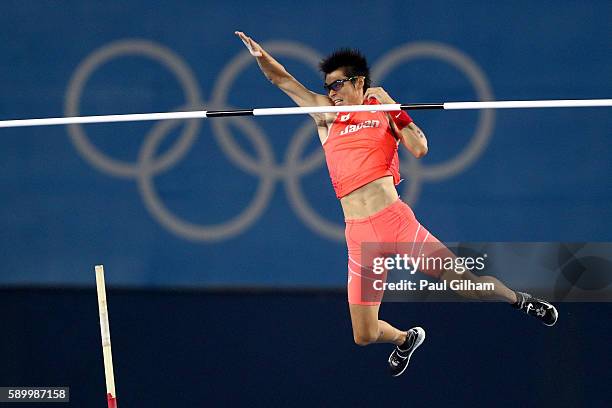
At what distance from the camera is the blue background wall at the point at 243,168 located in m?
8.07

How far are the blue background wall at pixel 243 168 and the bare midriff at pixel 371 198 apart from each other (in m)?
1.91

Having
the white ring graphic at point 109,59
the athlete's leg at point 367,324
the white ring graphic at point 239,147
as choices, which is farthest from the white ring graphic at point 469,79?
the athlete's leg at point 367,324

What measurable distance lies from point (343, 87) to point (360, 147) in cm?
41

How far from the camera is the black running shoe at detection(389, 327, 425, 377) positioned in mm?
6234

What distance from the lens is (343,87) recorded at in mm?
5863

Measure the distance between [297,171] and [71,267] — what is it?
2538 millimetres

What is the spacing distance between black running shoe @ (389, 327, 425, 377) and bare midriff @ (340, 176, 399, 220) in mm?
956

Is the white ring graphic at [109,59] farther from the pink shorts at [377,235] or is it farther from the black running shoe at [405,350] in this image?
the black running shoe at [405,350]

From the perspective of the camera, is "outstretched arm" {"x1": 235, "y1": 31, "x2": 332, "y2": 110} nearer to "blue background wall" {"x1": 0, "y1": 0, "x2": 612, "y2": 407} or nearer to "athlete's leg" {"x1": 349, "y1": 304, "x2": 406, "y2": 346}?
"athlete's leg" {"x1": 349, "y1": 304, "x2": 406, "y2": 346}

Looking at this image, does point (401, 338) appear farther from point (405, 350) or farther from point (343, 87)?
point (343, 87)

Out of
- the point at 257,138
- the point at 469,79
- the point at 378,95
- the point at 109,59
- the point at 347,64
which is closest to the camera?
the point at 347,64

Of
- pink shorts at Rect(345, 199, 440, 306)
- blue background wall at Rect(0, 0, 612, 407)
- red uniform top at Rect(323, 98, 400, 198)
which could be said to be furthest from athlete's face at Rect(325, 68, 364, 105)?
blue background wall at Rect(0, 0, 612, 407)

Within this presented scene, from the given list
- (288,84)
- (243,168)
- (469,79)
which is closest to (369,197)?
(288,84)

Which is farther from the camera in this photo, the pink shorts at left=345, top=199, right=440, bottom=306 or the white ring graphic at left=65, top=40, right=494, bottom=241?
the white ring graphic at left=65, top=40, right=494, bottom=241
